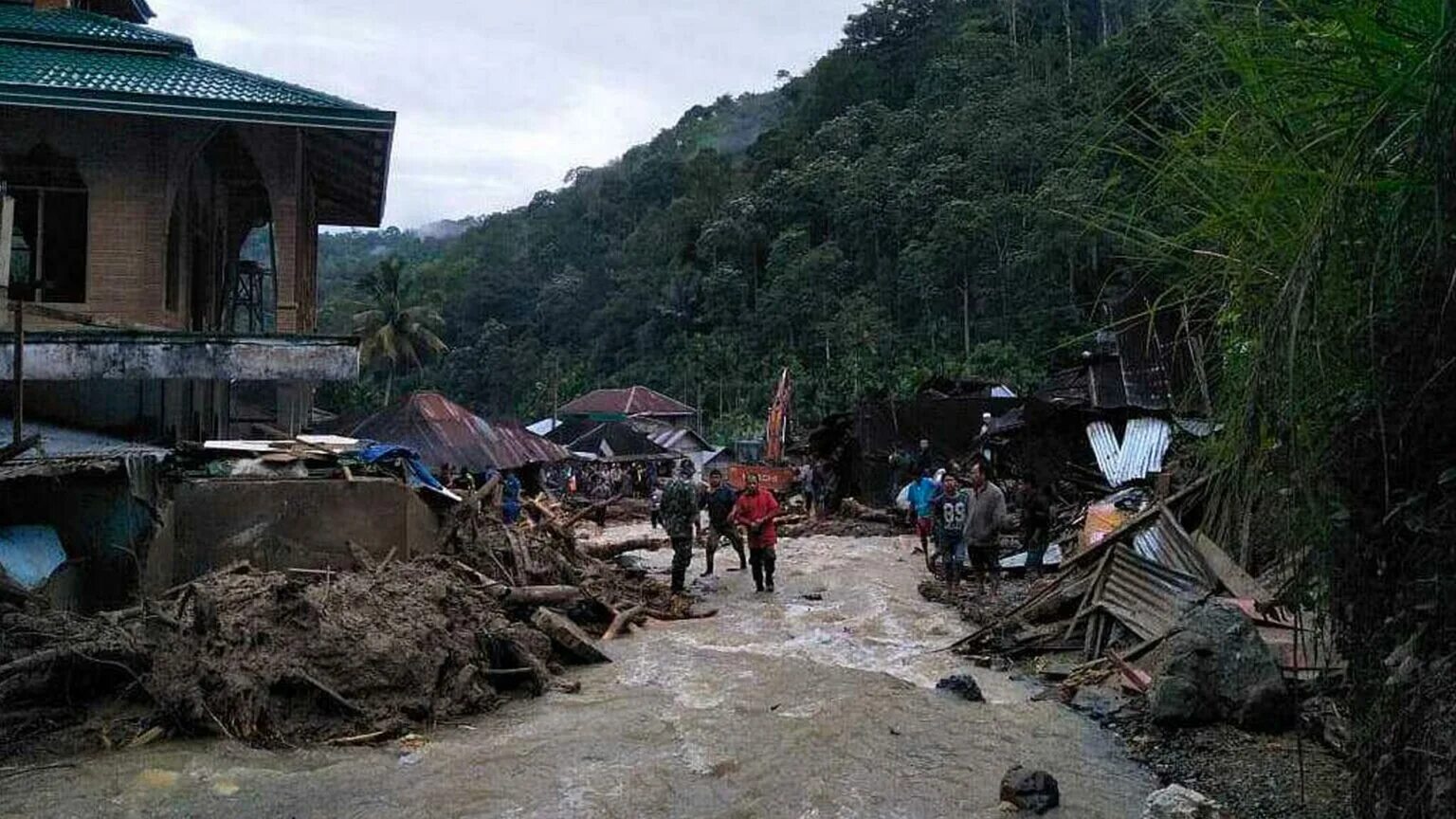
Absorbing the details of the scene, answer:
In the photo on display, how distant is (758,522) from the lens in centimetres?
1470

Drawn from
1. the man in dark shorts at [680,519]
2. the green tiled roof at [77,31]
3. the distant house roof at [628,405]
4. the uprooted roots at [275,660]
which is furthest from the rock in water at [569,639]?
the distant house roof at [628,405]

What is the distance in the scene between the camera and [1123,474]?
19.4m

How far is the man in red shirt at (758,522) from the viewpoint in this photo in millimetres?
14555

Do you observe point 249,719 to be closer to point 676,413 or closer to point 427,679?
point 427,679

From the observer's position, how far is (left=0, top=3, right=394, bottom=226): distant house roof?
12.3 m

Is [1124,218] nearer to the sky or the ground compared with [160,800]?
nearer to the sky

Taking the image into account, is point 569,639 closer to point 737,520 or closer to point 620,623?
point 620,623

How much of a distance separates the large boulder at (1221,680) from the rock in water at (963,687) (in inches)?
61.5

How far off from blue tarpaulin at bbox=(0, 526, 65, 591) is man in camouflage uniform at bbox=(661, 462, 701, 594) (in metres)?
7.35

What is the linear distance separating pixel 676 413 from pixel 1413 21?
5818cm

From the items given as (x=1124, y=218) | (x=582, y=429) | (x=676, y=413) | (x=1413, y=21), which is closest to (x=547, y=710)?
(x=1124, y=218)

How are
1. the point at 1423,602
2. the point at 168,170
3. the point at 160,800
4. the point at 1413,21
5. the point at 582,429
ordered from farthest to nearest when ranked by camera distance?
the point at 582,429 → the point at 168,170 → the point at 160,800 → the point at 1423,602 → the point at 1413,21

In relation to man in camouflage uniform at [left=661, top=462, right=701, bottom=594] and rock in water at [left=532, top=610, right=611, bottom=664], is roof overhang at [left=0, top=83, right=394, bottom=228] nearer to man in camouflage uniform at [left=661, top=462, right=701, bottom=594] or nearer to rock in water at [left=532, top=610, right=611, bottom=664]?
man in camouflage uniform at [left=661, top=462, right=701, bottom=594]

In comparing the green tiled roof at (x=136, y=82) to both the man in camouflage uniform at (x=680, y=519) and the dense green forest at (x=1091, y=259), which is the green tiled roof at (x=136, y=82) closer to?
the man in camouflage uniform at (x=680, y=519)
